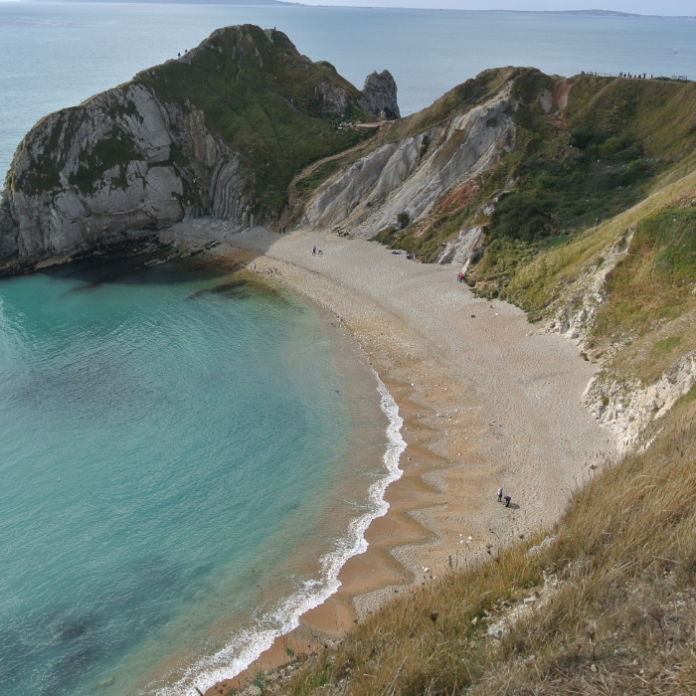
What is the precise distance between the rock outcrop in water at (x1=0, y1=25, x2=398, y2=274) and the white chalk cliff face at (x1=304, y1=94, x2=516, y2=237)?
7.76m

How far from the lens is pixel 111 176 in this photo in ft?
223

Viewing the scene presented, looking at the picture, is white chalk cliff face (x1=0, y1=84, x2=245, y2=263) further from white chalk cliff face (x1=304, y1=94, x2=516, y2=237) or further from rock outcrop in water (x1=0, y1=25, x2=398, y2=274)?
white chalk cliff face (x1=304, y1=94, x2=516, y2=237)

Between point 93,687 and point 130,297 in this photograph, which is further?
point 130,297

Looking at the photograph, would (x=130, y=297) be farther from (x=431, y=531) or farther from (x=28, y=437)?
(x=431, y=531)

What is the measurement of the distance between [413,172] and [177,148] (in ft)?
99.0

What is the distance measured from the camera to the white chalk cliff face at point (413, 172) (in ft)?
205

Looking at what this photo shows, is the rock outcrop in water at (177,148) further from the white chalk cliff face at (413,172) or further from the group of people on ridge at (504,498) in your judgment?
the group of people on ridge at (504,498)

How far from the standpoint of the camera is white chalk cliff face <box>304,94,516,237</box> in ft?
205

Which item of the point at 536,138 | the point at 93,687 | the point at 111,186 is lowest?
the point at 93,687

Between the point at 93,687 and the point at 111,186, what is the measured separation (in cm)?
5855

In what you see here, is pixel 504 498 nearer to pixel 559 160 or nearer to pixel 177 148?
pixel 559 160

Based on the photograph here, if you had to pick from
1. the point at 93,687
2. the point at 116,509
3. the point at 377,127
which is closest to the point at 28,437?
the point at 116,509

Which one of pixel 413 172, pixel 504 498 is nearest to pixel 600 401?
pixel 504 498

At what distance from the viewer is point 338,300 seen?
52.9m
